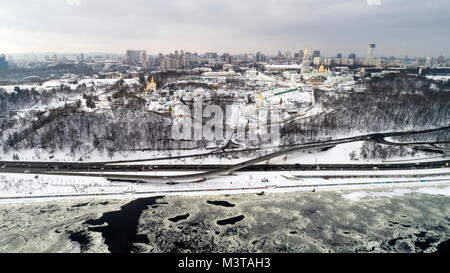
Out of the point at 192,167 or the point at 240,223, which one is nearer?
the point at 240,223

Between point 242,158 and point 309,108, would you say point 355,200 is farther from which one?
point 309,108

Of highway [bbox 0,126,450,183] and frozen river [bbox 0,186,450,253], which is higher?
highway [bbox 0,126,450,183]

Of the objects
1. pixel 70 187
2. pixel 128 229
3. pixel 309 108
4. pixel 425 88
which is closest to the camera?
pixel 128 229

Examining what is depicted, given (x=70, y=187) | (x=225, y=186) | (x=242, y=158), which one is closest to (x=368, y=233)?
(x=225, y=186)

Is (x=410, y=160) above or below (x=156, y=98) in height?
below

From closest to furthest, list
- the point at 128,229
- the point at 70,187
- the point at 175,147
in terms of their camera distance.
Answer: the point at 128,229 < the point at 70,187 < the point at 175,147

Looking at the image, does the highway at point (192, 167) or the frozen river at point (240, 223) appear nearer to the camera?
the frozen river at point (240, 223)

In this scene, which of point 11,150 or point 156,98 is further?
point 156,98

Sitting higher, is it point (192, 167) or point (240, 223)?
point (192, 167)

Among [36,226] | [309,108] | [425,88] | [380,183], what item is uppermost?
[425,88]

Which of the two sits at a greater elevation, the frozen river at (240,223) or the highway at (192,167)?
the highway at (192,167)

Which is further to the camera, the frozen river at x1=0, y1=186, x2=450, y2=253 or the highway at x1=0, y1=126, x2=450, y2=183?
the highway at x1=0, y1=126, x2=450, y2=183
